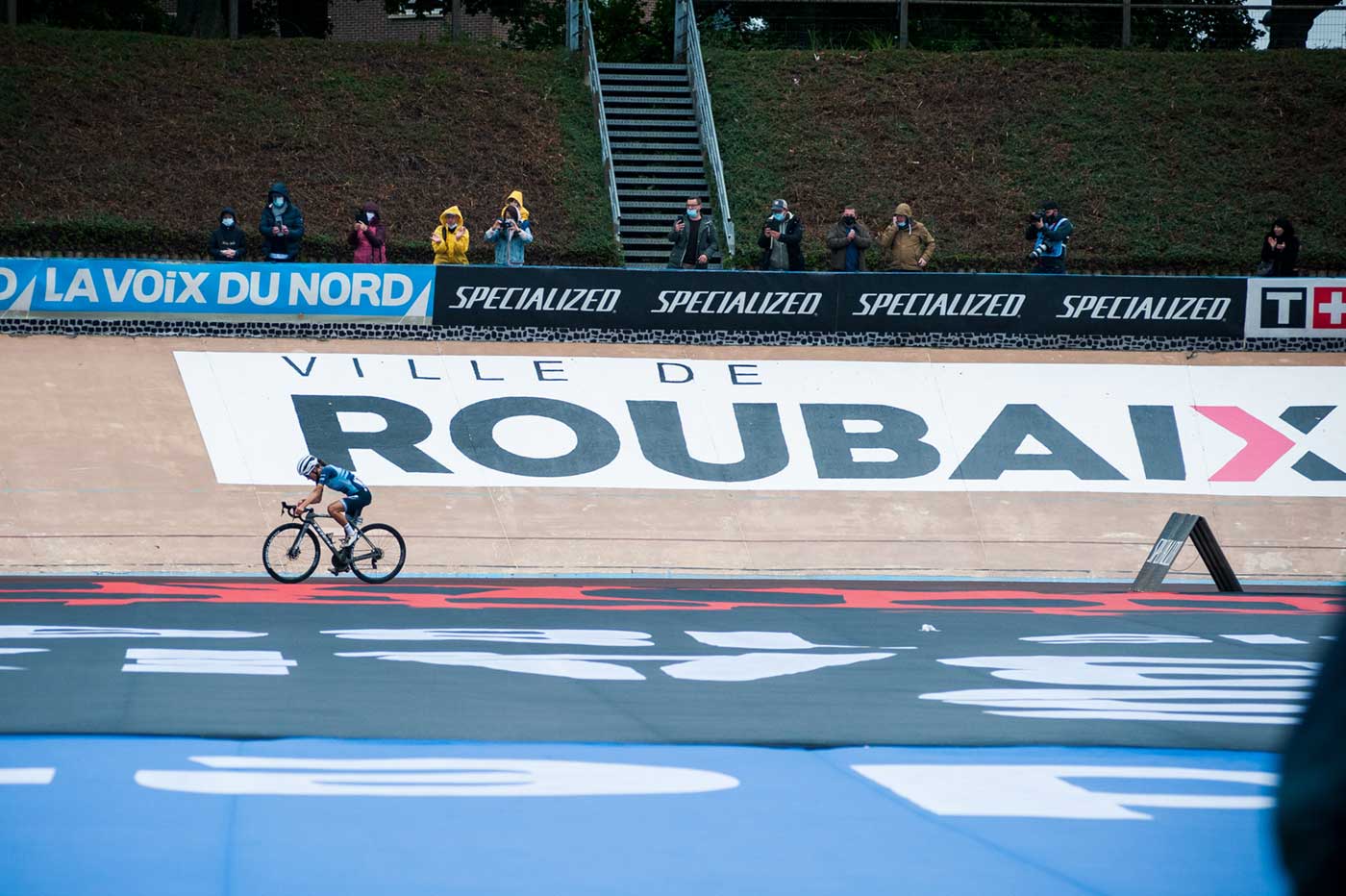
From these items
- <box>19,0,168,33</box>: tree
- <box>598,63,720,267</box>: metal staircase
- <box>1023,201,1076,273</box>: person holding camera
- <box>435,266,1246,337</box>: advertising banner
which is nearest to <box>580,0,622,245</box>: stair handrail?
<box>598,63,720,267</box>: metal staircase

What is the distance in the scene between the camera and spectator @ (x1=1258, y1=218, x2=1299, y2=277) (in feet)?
71.3

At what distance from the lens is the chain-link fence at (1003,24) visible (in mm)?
32594

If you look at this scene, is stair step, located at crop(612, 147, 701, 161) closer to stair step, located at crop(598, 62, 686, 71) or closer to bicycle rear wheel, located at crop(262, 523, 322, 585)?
stair step, located at crop(598, 62, 686, 71)

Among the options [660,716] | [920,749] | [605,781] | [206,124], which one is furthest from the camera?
[206,124]

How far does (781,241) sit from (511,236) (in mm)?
3832

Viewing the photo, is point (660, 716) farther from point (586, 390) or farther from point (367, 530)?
point (586, 390)

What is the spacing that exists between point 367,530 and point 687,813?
1054 centimetres

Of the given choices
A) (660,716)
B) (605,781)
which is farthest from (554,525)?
(605,781)

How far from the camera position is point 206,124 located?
90.1ft

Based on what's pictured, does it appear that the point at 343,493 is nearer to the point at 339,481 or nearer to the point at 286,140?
Answer: the point at 339,481

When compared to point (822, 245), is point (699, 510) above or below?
below

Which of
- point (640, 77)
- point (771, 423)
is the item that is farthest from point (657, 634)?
point (640, 77)

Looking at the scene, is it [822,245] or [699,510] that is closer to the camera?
[699,510]

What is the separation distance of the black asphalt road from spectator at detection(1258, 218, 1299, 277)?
7216 millimetres
